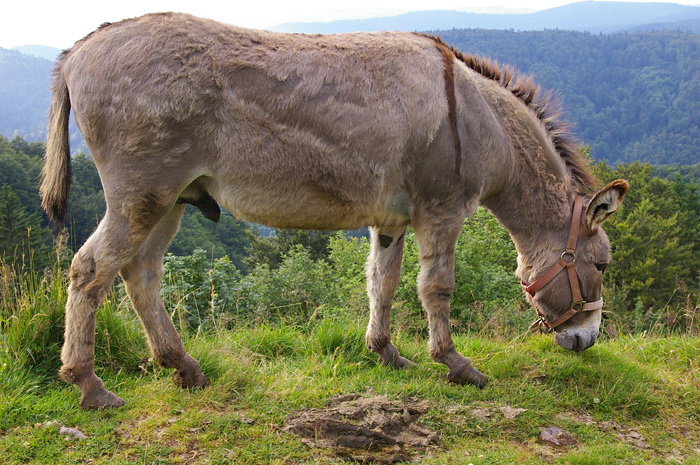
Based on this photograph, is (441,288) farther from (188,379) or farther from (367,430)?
(188,379)

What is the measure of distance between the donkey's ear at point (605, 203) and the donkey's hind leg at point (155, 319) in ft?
9.98

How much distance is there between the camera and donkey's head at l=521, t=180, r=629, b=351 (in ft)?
12.9

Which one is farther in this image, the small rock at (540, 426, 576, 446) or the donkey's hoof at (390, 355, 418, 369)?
the donkey's hoof at (390, 355, 418, 369)

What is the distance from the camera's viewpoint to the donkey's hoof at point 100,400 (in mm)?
3143

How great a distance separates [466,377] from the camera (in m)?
3.82

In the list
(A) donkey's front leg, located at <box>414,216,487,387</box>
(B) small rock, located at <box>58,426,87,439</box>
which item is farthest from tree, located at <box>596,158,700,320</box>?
(B) small rock, located at <box>58,426,87,439</box>

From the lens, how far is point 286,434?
302 centimetres

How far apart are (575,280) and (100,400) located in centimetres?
342

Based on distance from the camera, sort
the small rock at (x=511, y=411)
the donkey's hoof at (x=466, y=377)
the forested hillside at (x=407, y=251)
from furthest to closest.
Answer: the forested hillside at (x=407, y=251)
the donkey's hoof at (x=466, y=377)
the small rock at (x=511, y=411)

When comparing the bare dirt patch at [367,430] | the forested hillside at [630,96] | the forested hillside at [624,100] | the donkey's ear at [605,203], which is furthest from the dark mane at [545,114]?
the forested hillside at [624,100]

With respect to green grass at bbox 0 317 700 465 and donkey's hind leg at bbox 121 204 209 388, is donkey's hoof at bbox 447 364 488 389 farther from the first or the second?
donkey's hind leg at bbox 121 204 209 388

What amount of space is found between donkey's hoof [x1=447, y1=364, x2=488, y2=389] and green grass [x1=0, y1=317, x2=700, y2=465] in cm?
7

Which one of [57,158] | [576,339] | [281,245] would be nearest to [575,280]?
[576,339]

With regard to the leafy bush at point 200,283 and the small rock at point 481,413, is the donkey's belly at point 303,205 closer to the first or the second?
the small rock at point 481,413
